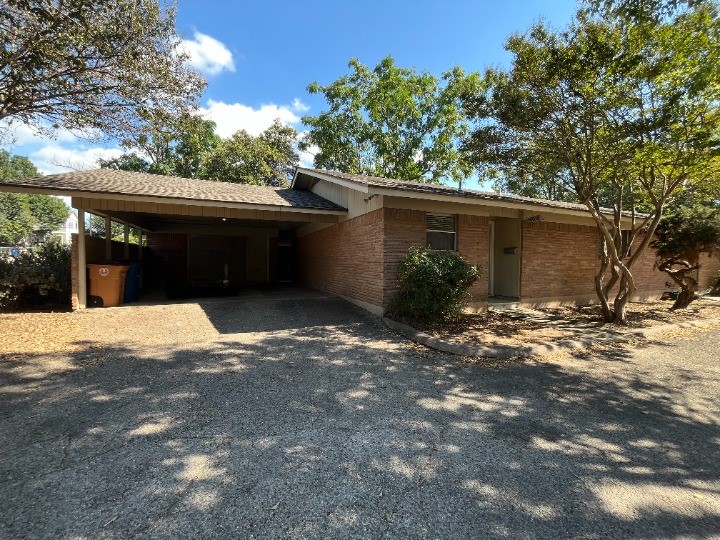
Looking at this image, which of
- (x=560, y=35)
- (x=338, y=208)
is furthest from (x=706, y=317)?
(x=338, y=208)

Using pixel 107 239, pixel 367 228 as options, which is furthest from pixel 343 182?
pixel 107 239

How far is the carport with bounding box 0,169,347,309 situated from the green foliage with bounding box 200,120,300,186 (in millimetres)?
9027

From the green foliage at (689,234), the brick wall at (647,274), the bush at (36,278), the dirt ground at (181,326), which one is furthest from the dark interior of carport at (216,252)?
the brick wall at (647,274)

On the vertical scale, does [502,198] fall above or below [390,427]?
above

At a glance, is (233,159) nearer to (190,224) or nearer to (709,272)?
(190,224)

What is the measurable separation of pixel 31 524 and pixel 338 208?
358 inches

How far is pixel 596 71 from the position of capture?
6336 mm

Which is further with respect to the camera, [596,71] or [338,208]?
[338,208]

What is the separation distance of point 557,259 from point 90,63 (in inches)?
500

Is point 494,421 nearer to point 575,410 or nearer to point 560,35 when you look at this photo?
point 575,410

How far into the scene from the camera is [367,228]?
8883 mm

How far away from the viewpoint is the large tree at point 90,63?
19.1 ft

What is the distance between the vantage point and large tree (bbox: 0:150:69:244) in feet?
142

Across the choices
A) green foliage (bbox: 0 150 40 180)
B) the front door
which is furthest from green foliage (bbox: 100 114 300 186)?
green foliage (bbox: 0 150 40 180)
